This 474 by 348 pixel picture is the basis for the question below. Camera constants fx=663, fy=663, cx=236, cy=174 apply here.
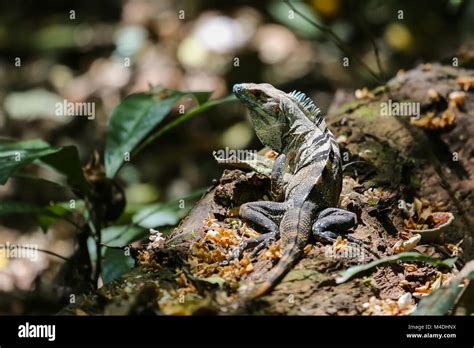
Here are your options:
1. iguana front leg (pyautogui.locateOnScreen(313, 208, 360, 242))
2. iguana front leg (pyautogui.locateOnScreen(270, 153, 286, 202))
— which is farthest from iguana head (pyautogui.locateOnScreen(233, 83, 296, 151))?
iguana front leg (pyautogui.locateOnScreen(313, 208, 360, 242))

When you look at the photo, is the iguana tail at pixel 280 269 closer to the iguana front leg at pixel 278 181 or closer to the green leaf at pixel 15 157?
the iguana front leg at pixel 278 181

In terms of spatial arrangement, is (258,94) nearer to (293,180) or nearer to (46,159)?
(293,180)

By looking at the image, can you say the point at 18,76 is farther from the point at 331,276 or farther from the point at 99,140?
the point at 331,276

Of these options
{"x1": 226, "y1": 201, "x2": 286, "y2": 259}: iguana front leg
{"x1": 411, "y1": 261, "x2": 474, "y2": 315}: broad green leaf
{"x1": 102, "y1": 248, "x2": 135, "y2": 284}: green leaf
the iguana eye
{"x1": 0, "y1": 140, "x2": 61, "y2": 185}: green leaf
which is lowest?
{"x1": 411, "y1": 261, "x2": 474, "y2": 315}: broad green leaf

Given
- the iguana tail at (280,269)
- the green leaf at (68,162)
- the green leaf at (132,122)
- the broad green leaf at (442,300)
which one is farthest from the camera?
the green leaf at (132,122)

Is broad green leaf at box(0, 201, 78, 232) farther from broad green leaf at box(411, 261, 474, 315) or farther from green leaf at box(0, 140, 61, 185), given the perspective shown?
broad green leaf at box(411, 261, 474, 315)

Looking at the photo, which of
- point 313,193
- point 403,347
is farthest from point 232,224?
A: point 403,347

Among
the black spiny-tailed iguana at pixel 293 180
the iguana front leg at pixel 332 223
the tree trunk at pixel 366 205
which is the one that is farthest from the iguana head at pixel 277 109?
the iguana front leg at pixel 332 223
